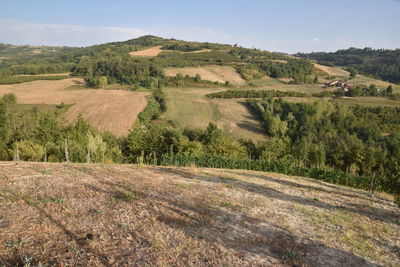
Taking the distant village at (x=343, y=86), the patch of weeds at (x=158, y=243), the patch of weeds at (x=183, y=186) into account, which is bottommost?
the patch of weeds at (x=183, y=186)

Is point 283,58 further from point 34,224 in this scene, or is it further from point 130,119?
point 34,224

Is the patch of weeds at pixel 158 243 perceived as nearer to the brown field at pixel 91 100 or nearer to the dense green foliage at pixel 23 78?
the brown field at pixel 91 100

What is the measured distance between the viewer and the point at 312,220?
14.5 meters

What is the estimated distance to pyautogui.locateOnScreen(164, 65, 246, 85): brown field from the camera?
398 ft

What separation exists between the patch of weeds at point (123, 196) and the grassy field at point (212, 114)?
53.6 meters

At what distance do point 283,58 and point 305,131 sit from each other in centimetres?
10498

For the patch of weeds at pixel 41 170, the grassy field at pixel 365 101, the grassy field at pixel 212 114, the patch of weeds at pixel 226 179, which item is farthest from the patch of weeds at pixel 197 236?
the grassy field at pixel 365 101

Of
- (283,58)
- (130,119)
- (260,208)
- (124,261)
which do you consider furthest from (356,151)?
(283,58)

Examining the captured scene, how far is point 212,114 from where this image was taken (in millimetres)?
78562

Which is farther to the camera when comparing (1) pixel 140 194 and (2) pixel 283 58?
(2) pixel 283 58

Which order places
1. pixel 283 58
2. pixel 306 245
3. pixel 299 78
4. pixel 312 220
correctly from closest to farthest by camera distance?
pixel 306 245 → pixel 312 220 → pixel 299 78 → pixel 283 58

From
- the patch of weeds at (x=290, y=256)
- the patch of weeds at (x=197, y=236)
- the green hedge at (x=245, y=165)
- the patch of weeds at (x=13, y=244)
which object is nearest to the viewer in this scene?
the patch of weeds at (x=13, y=244)

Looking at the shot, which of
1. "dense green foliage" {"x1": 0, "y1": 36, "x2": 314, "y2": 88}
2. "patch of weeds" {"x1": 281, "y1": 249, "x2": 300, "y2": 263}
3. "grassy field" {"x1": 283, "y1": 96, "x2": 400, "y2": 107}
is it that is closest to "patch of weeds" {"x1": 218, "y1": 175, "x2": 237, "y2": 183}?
"patch of weeds" {"x1": 281, "y1": 249, "x2": 300, "y2": 263}

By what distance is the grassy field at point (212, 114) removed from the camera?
7094 centimetres
